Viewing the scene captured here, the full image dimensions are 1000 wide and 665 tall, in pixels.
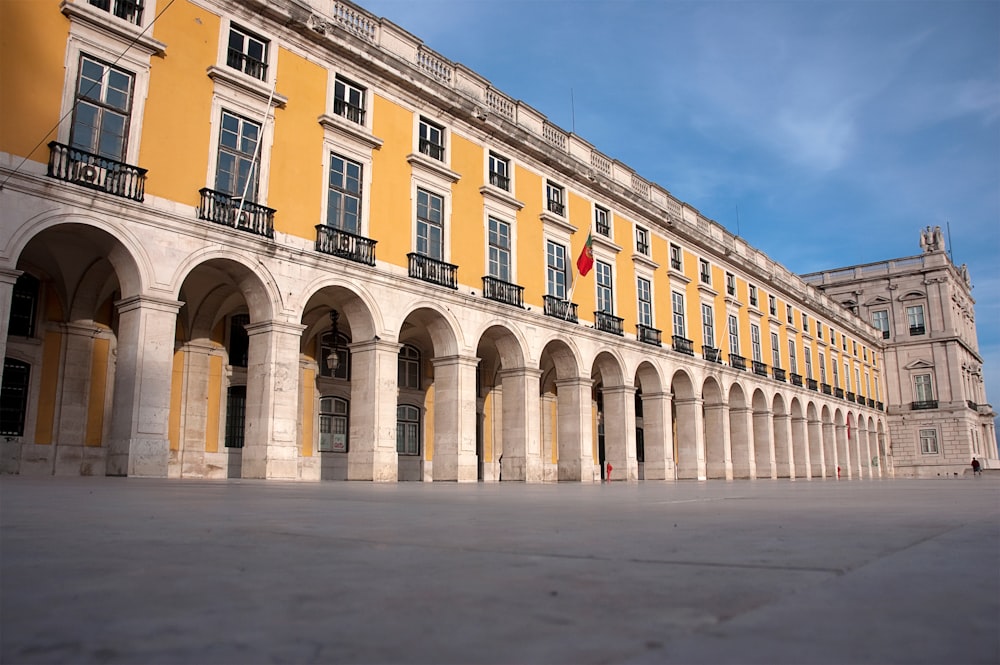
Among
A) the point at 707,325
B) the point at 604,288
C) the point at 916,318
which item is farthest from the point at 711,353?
the point at 916,318

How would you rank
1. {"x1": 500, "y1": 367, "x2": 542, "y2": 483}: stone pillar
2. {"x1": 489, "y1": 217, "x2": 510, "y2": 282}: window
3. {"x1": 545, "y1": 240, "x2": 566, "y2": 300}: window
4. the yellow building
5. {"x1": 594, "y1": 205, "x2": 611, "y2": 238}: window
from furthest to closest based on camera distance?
{"x1": 594, "y1": 205, "x2": 611, "y2": 238}: window
{"x1": 545, "y1": 240, "x2": 566, "y2": 300}: window
{"x1": 489, "y1": 217, "x2": 510, "y2": 282}: window
{"x1": 500, "y1": 367, "x2": 542, "y2": 483}: stone pillar
the yellow building

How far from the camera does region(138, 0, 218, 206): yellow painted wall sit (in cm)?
1522

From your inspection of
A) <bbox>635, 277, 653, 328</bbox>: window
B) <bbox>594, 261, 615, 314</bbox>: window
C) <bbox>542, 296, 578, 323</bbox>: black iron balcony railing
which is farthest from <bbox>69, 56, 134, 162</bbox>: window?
<bbox>635, 277, 653, 328</bbox>: window

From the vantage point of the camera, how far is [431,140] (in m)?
21.8

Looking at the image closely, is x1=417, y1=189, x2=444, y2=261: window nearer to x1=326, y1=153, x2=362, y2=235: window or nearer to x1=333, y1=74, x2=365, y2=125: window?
x1=326, y1=153, x2=362, y2=235: window

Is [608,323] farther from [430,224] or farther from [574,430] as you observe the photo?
[430,224]

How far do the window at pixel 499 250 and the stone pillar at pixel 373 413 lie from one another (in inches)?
218

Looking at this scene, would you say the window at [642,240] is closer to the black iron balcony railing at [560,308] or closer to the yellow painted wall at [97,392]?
the black iron balcony railing at [560,308]

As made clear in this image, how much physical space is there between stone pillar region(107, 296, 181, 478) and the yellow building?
0.04 meters

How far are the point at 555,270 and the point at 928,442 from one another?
154 ft

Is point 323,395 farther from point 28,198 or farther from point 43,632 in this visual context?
point 43,632

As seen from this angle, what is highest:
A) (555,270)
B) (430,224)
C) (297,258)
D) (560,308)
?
(430,224)

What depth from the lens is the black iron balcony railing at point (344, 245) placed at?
706 inches

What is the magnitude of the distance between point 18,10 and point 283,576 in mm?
15461
